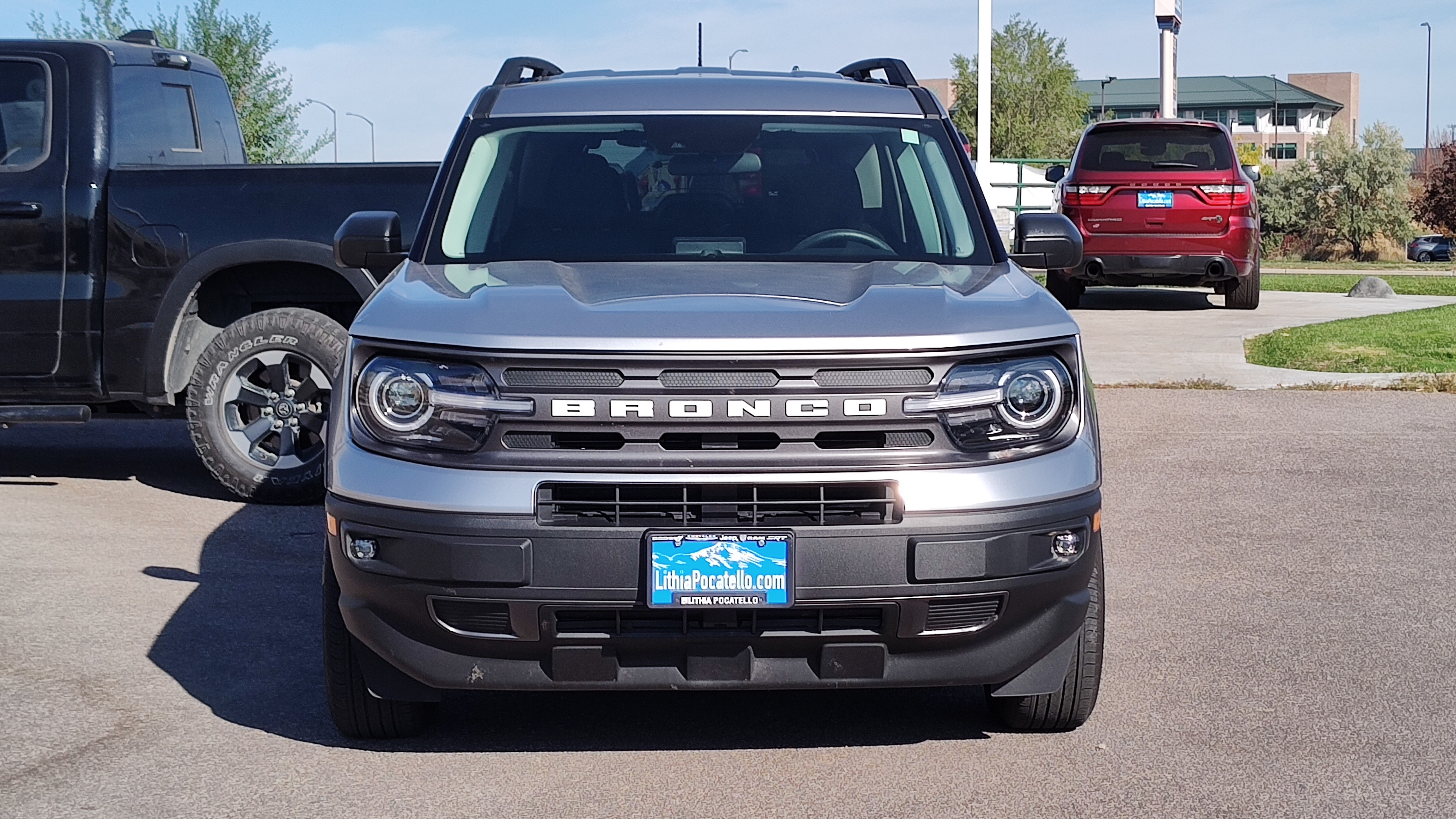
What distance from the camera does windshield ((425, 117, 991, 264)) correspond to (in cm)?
519

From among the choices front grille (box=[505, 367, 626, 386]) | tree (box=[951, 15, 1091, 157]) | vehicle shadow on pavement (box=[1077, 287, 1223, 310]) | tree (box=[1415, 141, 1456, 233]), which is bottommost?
vehicle shadow on pavement (box=[1077, 287, 1223, 310])

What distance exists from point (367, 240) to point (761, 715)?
1935 mm

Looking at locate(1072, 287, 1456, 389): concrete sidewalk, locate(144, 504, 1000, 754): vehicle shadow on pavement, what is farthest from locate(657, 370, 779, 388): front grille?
locate(1072, 287, 1456, 389): concrete sidewalk

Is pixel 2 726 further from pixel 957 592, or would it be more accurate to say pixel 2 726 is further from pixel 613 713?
pixel 957 592

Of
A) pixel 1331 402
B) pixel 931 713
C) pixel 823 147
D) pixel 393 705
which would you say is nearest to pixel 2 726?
pixel 393 705

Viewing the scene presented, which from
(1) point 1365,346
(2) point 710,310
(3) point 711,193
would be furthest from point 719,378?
(1) point 1365,346

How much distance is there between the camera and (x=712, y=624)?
4.04 meters

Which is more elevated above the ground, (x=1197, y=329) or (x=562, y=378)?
(x=562, y=378)

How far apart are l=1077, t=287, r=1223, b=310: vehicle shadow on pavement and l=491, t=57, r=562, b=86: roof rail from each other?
12207 millimetres

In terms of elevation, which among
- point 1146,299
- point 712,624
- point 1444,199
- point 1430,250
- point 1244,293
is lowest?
point 712,624

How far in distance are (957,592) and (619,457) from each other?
831 mm

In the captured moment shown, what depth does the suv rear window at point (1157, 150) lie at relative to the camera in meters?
16.7

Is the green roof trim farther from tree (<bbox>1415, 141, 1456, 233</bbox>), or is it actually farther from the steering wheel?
the steering wheel

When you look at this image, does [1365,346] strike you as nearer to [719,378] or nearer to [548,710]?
[548,710]
